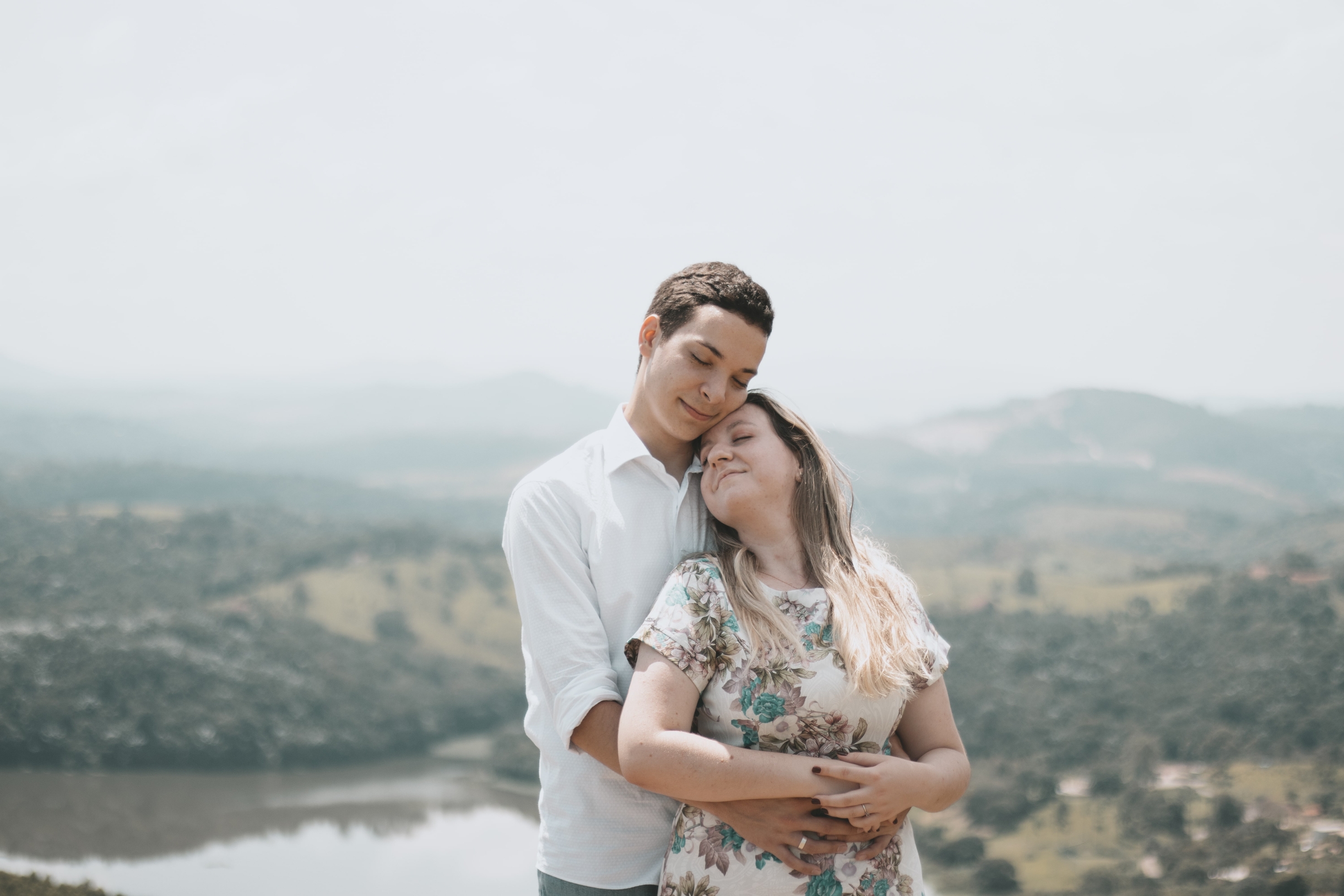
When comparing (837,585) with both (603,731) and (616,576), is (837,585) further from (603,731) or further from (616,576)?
(603,731)

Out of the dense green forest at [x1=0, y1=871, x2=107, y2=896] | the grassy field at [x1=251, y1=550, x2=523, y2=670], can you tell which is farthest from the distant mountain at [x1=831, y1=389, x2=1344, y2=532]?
the dense green forest at [x1=0, y1=871, x2=107, y2=896]

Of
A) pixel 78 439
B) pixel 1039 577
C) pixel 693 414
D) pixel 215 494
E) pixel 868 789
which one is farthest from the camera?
pixel 78 439

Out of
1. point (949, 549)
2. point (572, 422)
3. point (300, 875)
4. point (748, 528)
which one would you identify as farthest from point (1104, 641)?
point (572, 422)

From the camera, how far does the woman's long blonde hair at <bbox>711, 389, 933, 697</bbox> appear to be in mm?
2650

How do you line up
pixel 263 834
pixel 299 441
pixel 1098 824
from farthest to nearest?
pixel 299 441
pixel 263 834
pixel 1098 824

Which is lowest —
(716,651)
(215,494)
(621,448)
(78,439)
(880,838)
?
(215,494)

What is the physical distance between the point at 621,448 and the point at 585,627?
57 centimetres

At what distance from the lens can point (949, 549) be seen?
9469cm

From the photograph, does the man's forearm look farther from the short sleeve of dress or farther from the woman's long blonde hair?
the woman's long blonde hair

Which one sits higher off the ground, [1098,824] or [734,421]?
[734,421]

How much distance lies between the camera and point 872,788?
2.56 m

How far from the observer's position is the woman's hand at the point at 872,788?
255 centimetres

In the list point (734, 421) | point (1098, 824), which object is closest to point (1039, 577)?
point (1098, 824)

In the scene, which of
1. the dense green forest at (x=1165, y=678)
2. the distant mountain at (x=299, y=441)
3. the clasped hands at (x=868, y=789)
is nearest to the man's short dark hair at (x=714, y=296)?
the clasped hands at (x=868, y=789)
